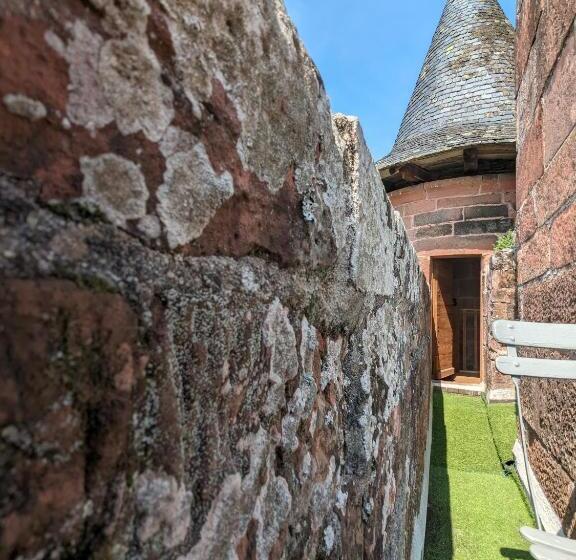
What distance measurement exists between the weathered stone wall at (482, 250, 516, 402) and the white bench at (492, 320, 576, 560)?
3810 millimetres

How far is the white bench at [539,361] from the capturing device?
1.68 m

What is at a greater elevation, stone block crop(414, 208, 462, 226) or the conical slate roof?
the conical slate roof

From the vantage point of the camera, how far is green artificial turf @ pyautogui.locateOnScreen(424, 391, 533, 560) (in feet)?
9.11

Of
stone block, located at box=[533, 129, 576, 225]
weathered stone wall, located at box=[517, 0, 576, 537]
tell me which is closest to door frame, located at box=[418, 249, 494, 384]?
weathered stone wall, located at box=[517, 0, 576, 537]

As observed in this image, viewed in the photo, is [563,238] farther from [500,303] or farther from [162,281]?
[500,303]

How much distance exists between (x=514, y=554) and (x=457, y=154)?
4742mm

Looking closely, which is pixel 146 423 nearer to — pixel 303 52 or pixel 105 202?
pixel 105 202

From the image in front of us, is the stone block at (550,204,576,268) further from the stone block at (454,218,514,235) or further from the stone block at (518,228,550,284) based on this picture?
the stone block at (454,218,514,235)

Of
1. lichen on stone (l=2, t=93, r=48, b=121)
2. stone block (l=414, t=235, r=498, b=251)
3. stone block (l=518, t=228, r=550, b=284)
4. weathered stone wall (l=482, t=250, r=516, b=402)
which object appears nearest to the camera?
lichen on stone (l=2, t=93, r=48, b=121)

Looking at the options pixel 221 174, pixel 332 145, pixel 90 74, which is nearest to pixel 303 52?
pixel 332 145

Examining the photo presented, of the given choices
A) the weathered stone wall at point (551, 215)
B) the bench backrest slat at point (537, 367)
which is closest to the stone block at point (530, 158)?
the weathered stone wall at point (551, 215)

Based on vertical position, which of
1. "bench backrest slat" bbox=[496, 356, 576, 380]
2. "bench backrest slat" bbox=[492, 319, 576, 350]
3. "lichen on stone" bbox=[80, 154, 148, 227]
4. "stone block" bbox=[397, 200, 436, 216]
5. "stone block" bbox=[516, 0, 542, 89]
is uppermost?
"stone block" bbox=[516, 0, 542, 89]

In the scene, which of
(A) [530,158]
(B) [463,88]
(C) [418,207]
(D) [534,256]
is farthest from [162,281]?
(B) [463,88]

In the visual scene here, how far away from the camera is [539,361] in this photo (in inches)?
73.1
